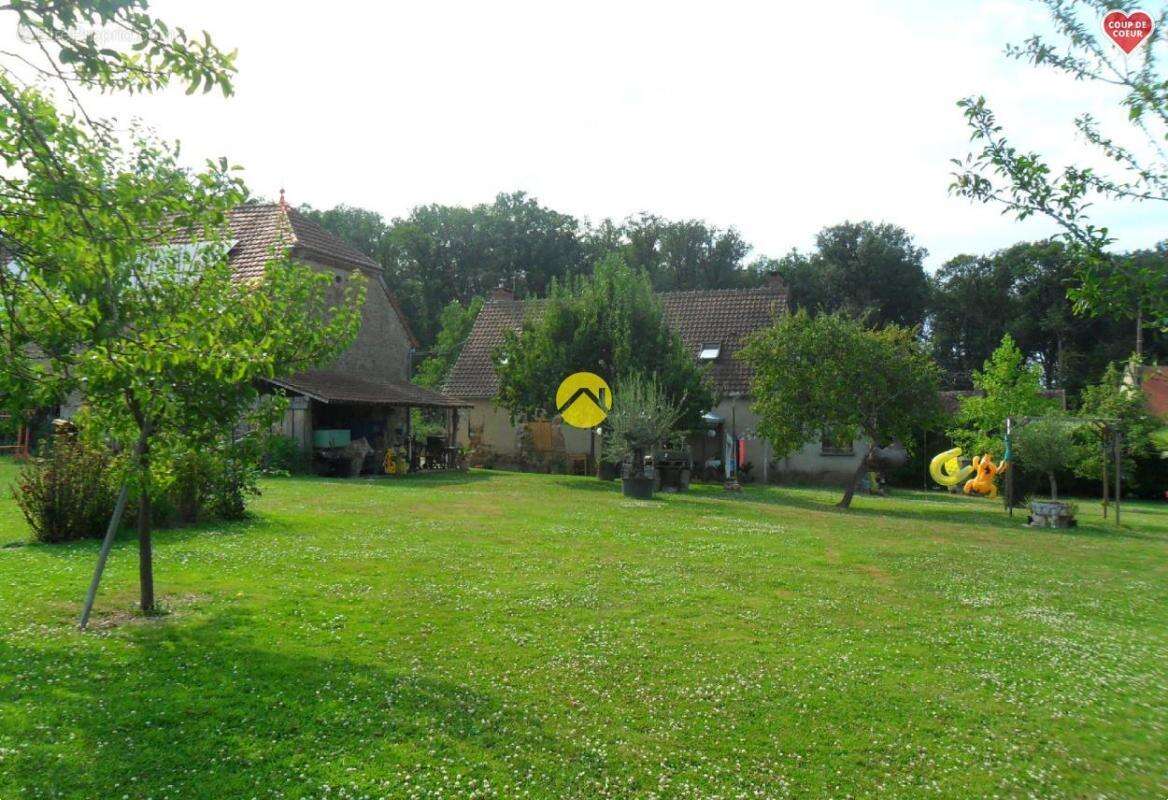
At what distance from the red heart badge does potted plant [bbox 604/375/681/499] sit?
59.0ft

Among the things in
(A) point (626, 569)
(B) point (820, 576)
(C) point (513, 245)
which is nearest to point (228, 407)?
(A) point (626, 569)

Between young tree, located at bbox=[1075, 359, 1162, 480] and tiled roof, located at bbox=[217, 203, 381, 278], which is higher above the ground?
tiled roof, located at bbox=[217, 203, 381, 278]

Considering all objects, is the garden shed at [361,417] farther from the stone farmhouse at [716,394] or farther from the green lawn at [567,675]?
the green lawn at [567,675]

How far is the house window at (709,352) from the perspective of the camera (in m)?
36.8

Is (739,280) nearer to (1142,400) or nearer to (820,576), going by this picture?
(1142,400)

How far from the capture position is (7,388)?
6.36 meters

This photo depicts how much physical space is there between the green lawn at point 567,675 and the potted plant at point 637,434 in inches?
397

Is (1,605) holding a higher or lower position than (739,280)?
lower

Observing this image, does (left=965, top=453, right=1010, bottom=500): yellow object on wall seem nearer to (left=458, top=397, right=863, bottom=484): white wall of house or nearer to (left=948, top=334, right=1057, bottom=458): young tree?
(left=948, top=334, right=1057, bottom=458): young tree

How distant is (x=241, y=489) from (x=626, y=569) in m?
7.04

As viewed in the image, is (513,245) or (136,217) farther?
(513,245)

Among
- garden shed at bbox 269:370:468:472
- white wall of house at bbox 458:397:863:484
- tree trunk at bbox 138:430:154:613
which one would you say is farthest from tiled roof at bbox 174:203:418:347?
tree trunk at bbox 138:430:154:613

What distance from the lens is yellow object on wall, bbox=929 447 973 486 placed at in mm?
34531

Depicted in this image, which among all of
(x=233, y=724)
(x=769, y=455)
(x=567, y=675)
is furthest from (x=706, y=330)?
(x=233, y=724)
